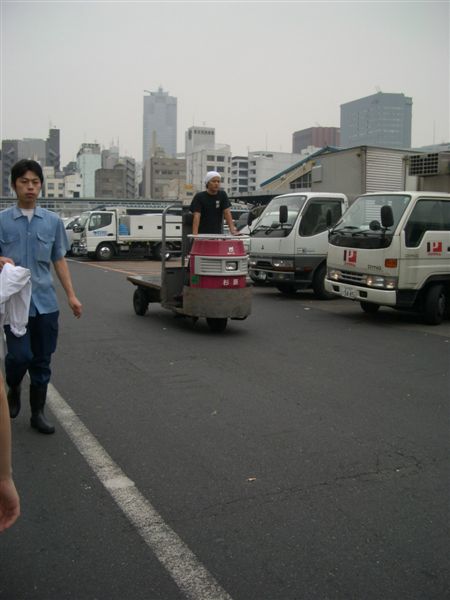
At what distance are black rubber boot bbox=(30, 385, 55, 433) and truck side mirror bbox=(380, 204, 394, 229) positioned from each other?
6691mm

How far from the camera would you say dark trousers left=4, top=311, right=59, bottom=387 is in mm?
4512

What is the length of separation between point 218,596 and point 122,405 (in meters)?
2.99

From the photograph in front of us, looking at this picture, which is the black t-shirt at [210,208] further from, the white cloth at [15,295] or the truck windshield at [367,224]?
the white cloth at [15,295]

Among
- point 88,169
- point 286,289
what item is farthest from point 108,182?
point 286,289

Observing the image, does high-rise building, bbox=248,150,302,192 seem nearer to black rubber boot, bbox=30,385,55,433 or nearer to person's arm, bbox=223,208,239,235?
person's arm, bbox=223,208,239,235

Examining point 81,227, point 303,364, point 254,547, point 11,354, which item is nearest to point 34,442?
point 11,354

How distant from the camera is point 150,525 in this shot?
3.36 metres

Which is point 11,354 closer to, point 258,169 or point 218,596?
point 218,596

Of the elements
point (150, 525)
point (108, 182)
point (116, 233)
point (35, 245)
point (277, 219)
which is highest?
point (108, 182)

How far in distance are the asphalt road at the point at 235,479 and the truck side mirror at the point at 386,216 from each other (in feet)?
9.10

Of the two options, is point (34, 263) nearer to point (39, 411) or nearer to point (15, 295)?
point (15, 295)

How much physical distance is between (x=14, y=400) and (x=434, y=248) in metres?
7.47

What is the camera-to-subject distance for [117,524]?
3363 millimetres

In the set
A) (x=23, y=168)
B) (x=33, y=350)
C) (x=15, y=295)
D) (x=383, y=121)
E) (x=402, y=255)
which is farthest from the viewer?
(x=383, y=121)
